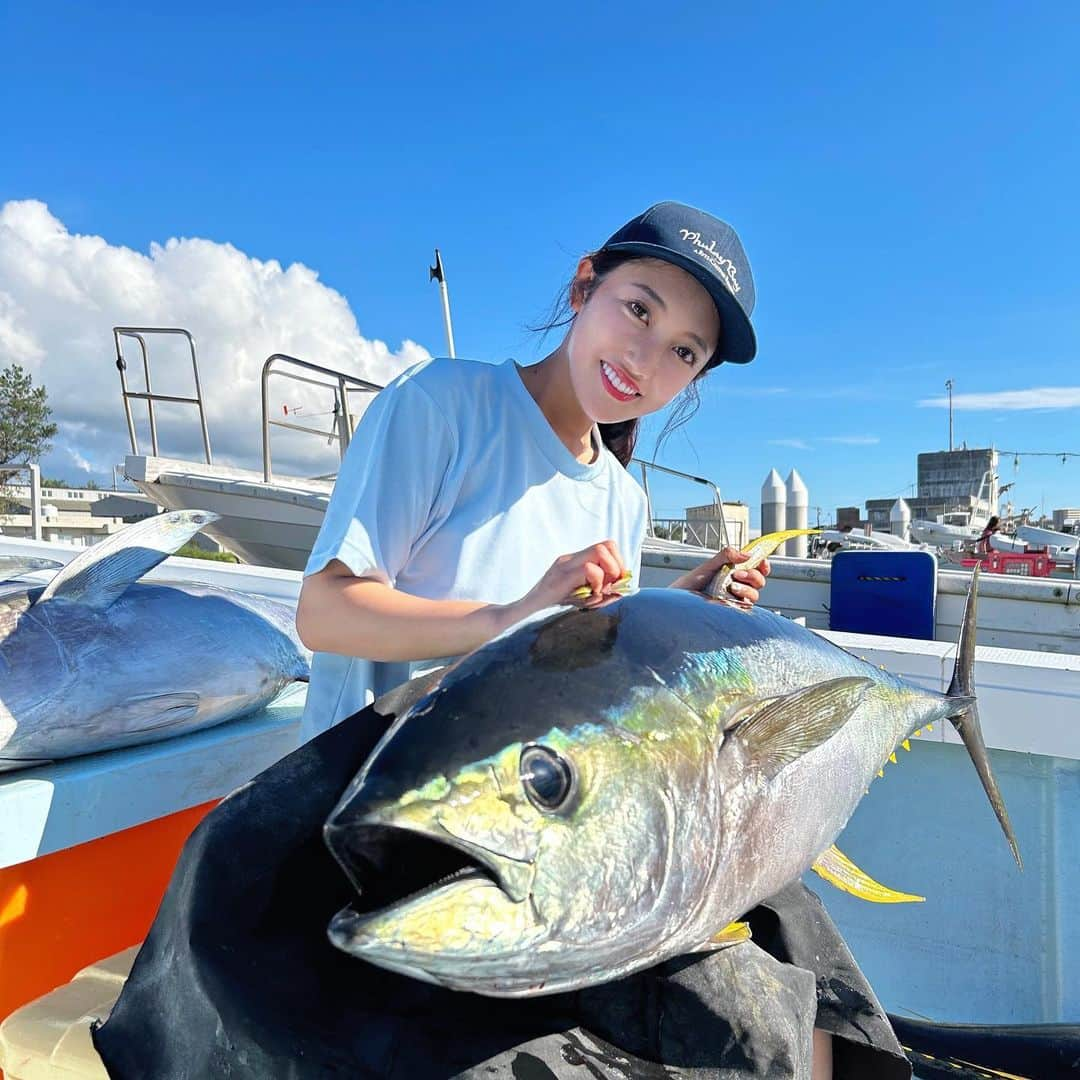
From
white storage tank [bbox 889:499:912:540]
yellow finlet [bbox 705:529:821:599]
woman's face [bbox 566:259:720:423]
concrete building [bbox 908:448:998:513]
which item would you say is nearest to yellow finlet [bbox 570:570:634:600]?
yellow finlet [bbox 705:529:821:599]

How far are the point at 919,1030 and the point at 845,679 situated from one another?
5.01 feet

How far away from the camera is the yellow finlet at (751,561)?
1.28 meters

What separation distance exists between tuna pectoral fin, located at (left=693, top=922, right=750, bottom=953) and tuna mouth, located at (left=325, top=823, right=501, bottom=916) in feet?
1.04

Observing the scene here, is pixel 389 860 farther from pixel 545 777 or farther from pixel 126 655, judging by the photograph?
pixel 126 655

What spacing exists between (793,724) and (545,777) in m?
0.33

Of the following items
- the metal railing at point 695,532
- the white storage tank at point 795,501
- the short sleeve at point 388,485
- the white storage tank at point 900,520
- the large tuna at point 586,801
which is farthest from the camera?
the white storage tank at point 900,520

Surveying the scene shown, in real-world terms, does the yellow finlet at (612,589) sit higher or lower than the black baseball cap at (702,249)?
lower

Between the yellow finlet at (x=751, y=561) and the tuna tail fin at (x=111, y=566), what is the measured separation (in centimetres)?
123

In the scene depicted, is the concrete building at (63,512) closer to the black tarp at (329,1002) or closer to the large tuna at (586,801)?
the black tarp at (329,1002)

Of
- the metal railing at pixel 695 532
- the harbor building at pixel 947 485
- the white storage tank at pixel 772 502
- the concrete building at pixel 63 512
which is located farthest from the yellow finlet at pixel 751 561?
the harbor building at pixel 947 485

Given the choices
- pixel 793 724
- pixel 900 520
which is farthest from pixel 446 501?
pixel 900 520

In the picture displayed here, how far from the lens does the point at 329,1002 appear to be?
872mm

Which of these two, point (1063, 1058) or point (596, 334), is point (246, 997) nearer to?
point (596, 334)

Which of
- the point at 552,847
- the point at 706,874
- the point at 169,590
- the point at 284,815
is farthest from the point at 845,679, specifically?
the point at 169,590
